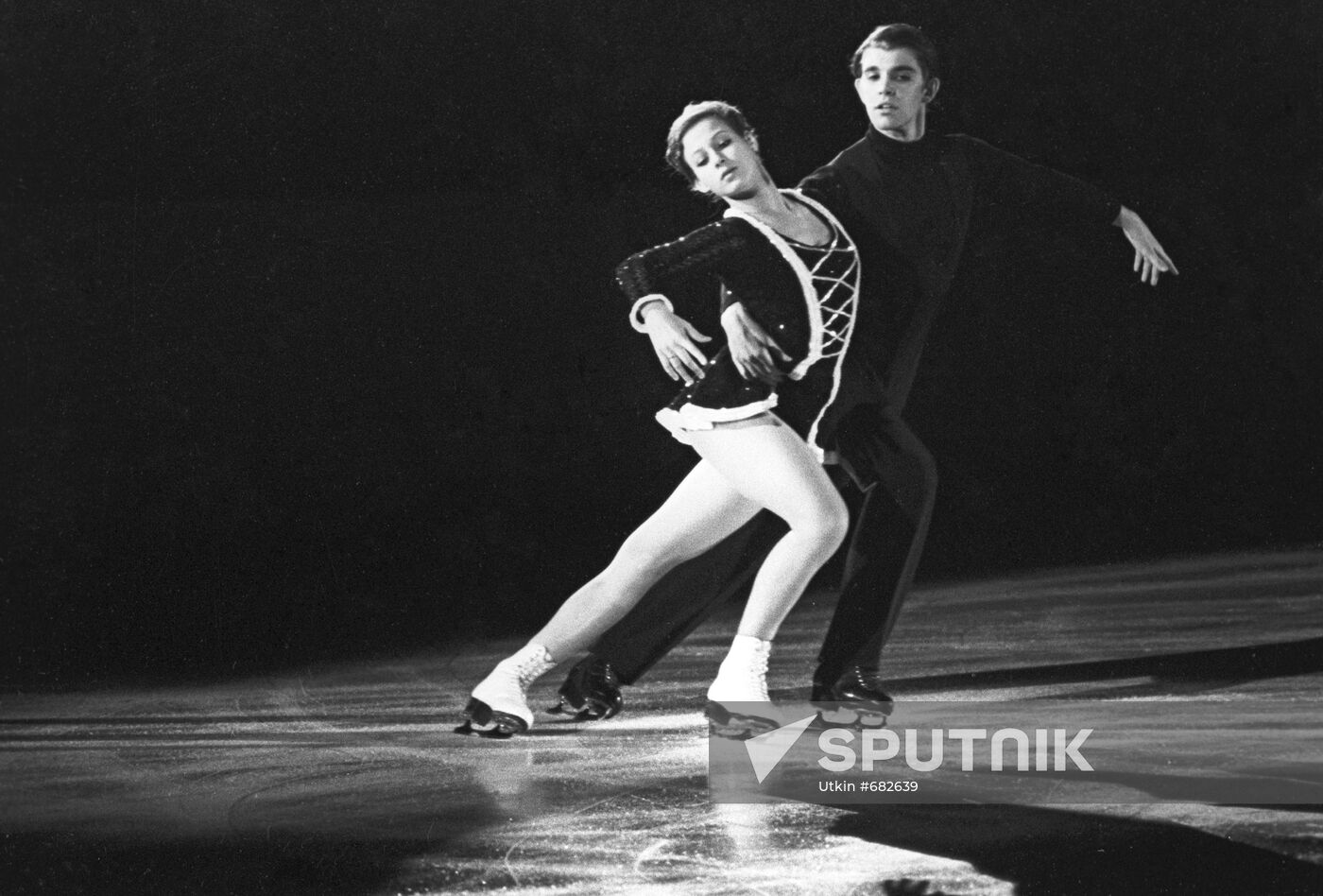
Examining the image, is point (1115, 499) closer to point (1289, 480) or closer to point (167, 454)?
point (1289, 480)

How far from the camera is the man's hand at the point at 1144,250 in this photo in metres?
3.34

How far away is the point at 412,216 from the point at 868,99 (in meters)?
1.14

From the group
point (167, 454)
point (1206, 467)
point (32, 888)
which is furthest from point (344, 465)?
point (1206, 467)

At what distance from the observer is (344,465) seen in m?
3.46

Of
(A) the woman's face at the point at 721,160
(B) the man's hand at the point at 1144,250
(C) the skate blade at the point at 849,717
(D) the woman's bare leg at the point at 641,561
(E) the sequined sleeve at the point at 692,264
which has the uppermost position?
(A) the woman's face at the point at 721,160

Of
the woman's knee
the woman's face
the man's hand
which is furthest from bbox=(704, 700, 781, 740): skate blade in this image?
the man's hand

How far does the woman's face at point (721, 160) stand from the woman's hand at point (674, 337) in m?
0.31

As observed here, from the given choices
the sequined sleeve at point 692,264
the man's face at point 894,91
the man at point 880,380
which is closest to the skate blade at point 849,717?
the man at point 880,380

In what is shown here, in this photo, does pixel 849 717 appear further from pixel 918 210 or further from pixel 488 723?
pixel 918 210

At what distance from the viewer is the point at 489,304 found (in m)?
3.46

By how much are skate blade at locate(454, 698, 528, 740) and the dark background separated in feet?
0.64

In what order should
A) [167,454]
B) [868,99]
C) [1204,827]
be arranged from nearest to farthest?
1. [1204,827]
2. [868,99]
3. [167,454]

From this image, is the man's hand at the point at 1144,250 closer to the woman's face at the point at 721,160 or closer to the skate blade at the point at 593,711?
the woman's face at the point at 721,160

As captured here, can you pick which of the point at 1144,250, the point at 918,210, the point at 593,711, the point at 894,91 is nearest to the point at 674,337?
the point at 918,210
